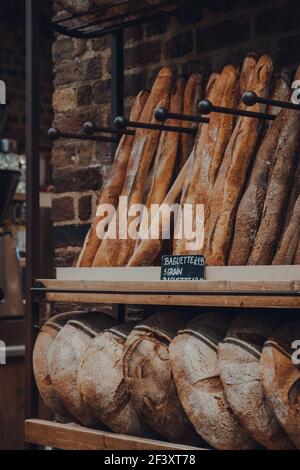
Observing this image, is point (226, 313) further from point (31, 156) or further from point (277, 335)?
point (31, 156)

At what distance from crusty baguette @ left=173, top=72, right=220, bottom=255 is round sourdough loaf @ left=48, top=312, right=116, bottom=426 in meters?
0.32

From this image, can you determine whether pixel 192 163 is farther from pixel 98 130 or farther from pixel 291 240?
pixel 291 240

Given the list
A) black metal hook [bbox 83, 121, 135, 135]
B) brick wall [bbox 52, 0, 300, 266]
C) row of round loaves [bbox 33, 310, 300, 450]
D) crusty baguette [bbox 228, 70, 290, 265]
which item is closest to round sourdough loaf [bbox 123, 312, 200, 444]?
row of round loaves [bbox 33, 310, 300, 450]

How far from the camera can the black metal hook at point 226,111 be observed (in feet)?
6.10

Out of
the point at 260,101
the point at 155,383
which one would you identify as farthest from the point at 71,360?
the point at 260,101

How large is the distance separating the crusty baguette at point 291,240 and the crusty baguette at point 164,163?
0.43 m

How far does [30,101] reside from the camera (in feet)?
7.85

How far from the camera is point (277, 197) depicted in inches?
74.6

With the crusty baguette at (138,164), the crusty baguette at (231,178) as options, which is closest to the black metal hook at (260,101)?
the crusty baguette at (231,178)

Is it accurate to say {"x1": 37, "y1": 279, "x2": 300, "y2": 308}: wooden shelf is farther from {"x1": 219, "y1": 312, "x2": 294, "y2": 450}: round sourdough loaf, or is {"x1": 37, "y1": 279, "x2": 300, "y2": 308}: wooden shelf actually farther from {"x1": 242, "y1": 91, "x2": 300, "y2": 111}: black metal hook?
{"x1": 242, "y1": 91, "x2": 300, "y2": 111}: black metal hook

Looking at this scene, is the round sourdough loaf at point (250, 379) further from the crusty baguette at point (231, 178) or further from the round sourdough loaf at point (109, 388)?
the round sourdough loaf at point (109, 388)

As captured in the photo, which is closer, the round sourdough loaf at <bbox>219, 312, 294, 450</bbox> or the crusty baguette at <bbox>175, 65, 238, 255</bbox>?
the round sourdough loaf at <bbox>219, 312, 294, 450</bbox>

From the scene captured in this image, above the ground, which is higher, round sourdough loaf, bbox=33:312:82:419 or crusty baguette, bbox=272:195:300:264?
crusty baguette, bbox=272:195:300:264

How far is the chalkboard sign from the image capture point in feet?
6.41
